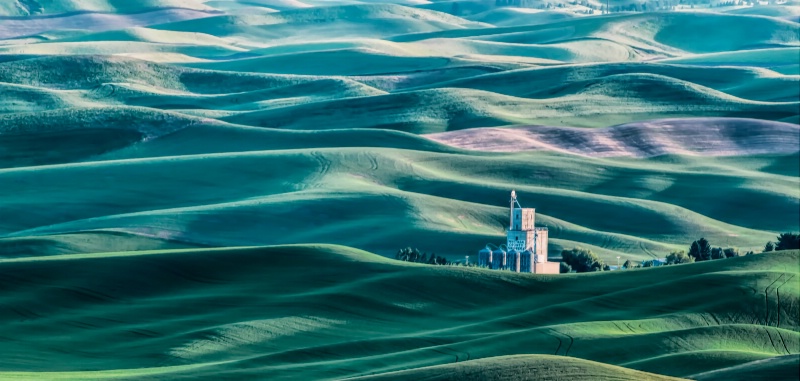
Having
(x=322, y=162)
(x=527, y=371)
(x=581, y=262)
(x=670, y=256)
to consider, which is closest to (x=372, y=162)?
(x=322, y=162)

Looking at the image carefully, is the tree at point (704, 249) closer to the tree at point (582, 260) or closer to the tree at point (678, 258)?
the tree at point (678, 258)

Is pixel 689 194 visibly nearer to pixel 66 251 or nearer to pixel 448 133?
pixel 448 133

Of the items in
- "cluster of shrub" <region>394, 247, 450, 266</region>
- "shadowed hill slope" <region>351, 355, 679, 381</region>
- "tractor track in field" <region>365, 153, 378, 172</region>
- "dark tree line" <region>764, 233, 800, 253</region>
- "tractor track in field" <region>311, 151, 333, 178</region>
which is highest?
"shadowed hill slope" <region>351, 355, 679, 381</region>

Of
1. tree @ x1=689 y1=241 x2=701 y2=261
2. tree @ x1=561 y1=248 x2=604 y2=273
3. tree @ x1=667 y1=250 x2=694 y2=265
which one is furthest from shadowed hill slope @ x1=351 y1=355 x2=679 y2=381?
tree @ x1=689 y1=241 x2=701 y2=261

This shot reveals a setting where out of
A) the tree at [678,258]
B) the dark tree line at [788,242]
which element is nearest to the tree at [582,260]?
the tree at [678,258]

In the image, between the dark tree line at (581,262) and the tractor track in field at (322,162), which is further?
the tractor track in field at (322,162)

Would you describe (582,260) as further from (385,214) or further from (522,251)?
(385,214)

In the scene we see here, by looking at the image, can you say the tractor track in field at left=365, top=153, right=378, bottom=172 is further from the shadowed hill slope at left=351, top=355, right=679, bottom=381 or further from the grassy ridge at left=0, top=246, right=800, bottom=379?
the shadowed hill slope at left=351, top=355, right=679, bottom=381
